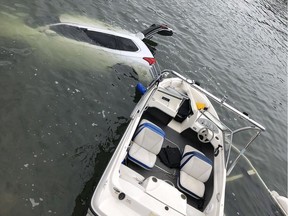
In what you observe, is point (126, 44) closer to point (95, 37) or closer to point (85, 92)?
point (95, 37)

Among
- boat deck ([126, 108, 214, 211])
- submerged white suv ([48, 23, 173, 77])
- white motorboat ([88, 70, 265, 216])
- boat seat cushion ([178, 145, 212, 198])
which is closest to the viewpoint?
white motorboat ([88, 70, 265, 216])

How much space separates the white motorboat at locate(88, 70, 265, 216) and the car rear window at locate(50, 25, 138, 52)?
2.83 metres

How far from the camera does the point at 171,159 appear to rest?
11.9m

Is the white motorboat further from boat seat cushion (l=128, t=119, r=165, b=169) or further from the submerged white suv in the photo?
the submerged white suv

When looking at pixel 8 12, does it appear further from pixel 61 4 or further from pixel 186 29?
pixel 186 29

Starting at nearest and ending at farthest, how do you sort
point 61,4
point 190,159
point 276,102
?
point 190,159, point 61,4, point 276,102

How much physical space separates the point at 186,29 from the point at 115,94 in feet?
36.6

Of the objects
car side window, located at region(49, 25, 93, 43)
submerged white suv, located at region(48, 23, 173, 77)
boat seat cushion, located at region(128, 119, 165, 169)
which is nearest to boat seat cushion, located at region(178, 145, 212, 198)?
boat seat cushion, located at region(128, 119, 165, 169)

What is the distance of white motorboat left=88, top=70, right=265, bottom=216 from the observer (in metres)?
8.43

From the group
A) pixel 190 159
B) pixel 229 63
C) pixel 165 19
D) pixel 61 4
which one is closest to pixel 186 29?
Answer: pixel 165 19

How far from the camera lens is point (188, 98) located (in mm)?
13547

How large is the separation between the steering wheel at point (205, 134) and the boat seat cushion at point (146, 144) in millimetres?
2563

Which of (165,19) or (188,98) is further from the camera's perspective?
(165,19)

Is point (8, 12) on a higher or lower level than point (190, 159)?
lower
